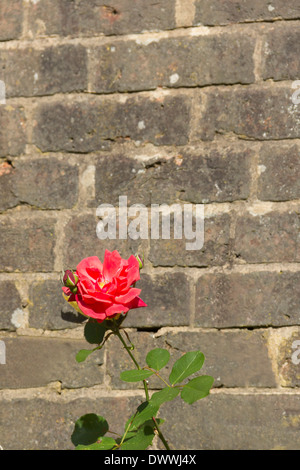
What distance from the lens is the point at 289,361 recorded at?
5.69ft

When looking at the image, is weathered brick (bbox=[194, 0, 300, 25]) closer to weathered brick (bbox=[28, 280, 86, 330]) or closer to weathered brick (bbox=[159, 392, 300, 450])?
weathered brick (bbox=[28, 280, 86, 330])

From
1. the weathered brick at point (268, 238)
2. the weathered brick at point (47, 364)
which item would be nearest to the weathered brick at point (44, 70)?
the weathered brick at point (268, 238)

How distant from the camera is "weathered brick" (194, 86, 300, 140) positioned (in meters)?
1.78

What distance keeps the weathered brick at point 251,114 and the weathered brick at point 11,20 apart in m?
0.70

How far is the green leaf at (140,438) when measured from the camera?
1.17m

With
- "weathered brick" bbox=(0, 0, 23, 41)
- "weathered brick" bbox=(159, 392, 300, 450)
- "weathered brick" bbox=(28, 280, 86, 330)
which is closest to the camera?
"weathered brick" bbox=(159, 392, 300, 450)

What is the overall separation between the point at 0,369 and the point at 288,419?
3.05 feet

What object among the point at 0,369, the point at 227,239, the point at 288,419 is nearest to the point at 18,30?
the point at 227,239

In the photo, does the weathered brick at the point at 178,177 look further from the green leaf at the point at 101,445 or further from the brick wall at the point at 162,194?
the green leaf at the point at 101,445

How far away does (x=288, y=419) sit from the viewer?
5.60 feet

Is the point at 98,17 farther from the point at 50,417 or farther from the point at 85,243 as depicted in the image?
the point at 50,417

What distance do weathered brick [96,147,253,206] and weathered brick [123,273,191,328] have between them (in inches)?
9.9

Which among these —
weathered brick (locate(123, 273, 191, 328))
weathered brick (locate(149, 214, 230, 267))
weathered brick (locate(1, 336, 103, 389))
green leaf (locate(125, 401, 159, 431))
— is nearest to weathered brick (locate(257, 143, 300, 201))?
→ weathered brick (locate(149, 214, 230, 267))
